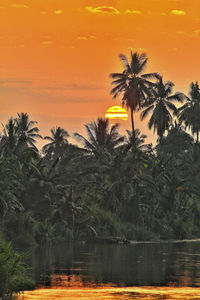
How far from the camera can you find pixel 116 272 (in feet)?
128

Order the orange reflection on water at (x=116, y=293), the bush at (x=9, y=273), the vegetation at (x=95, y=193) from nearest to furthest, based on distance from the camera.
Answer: the bush at (x=9, y=273) → the orange reflection on water at (x=116, y=293) → the vegetation at (x=95, y=193)

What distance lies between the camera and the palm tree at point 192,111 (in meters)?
111

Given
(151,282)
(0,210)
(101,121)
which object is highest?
(101,121)

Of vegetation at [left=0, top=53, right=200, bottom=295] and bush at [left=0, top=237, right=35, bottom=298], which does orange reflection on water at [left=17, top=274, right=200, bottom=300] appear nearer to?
bush at [left=0, top=237, right=35, bottom=298]

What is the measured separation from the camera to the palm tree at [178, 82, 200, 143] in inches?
4368

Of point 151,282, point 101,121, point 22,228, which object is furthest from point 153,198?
point 151,282

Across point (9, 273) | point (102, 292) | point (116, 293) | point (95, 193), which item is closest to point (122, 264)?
point (102, 292)

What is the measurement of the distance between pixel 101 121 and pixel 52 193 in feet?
50.4

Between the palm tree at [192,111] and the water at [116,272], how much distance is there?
52475 millimetres

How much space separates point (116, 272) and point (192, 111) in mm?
74113

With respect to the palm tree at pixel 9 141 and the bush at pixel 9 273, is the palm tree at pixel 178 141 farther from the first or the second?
the bush at pixel 9 273

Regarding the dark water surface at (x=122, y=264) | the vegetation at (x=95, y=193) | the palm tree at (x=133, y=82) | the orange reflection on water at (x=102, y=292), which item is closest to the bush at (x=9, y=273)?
the orange reflection on water at (x=102, y=292)

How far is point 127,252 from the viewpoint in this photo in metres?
54.8

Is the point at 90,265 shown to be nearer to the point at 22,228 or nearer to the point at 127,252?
the point at 127,252
